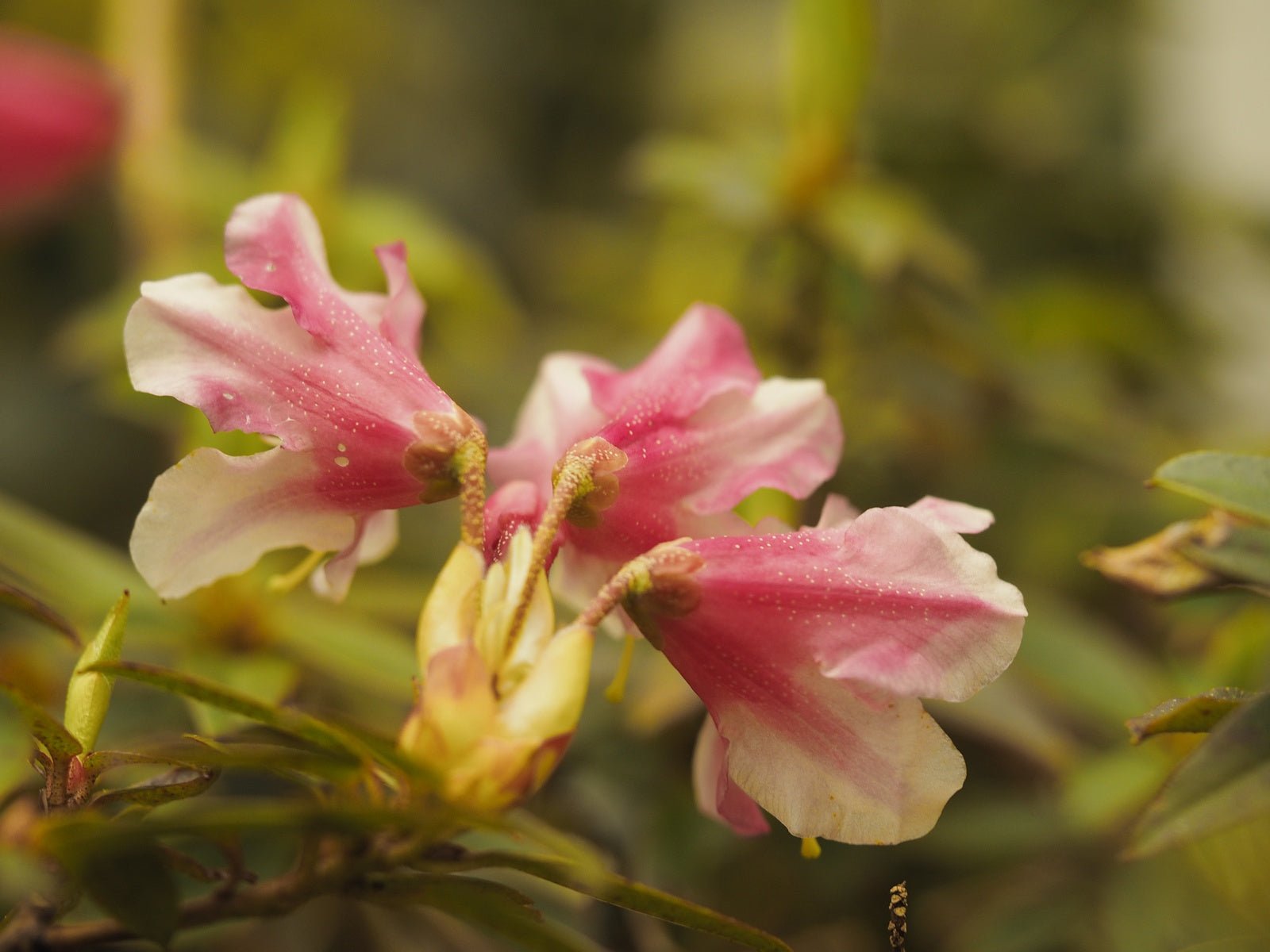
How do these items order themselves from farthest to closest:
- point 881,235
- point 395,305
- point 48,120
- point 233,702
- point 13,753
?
point 48,120 → point 881,235 → point 13,753 → point 395,305 → point 233,702

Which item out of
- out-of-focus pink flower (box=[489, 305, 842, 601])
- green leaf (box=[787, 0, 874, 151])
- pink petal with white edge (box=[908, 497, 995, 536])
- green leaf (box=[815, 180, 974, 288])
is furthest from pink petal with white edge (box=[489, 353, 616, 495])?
green leaf (box=[787, 0, 874, 151])

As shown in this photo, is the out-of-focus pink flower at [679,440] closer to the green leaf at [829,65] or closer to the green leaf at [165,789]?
the green leaf at [165,789]

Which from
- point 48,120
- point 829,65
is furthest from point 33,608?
point 48,120

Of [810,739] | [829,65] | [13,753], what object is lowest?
[13,753]

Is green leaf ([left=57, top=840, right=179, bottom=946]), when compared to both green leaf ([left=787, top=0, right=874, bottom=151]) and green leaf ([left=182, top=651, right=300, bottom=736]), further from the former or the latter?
green leaf ([left=787, top=0, right=874, bottom=151])

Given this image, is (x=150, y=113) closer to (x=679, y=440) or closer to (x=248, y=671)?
(x=248, y=671)

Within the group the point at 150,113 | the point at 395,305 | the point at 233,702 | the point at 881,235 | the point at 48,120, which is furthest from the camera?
the point at 150,113
